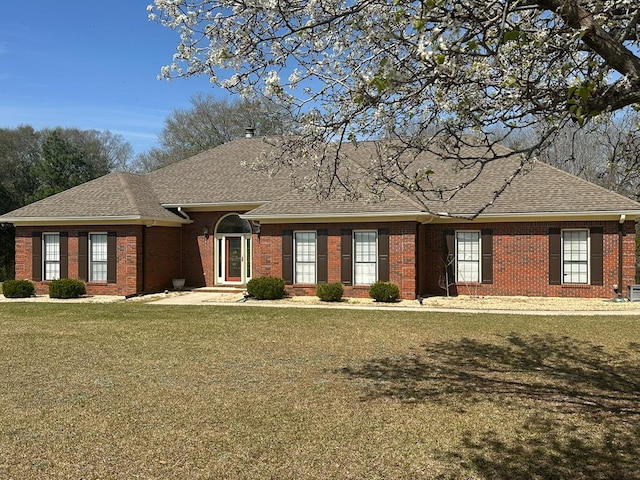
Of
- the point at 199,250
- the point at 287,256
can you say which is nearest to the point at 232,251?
the point at 199,250

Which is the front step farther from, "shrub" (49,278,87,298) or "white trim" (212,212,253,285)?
"shrub" (49,278,87,298)

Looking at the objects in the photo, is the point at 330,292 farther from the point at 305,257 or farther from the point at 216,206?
the point at 216,206

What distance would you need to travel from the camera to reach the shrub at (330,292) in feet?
56.7

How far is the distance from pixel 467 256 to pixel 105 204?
12.7 meters

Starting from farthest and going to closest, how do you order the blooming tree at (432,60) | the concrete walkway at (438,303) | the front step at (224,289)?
the front step at (224,289) < the concrete walkway at (438,303) < the blooming tree at (432,60)

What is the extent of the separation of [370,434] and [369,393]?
149 centimetres

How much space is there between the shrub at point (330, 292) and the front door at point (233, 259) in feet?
15.7

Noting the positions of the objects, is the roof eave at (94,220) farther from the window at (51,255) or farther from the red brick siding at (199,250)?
the red brick siding at (199,250)

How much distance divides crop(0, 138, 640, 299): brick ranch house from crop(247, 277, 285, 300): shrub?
70 cm

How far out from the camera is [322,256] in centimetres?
1838

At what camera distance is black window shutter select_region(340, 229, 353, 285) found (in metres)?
18.1

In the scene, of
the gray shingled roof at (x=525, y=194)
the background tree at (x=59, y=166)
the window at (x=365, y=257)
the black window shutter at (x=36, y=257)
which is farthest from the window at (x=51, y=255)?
the background tree at (x=59, y=166)

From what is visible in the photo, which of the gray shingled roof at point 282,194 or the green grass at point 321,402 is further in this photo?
the gray shingled roof at point 282,194

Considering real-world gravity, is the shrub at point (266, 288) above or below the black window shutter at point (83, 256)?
below
